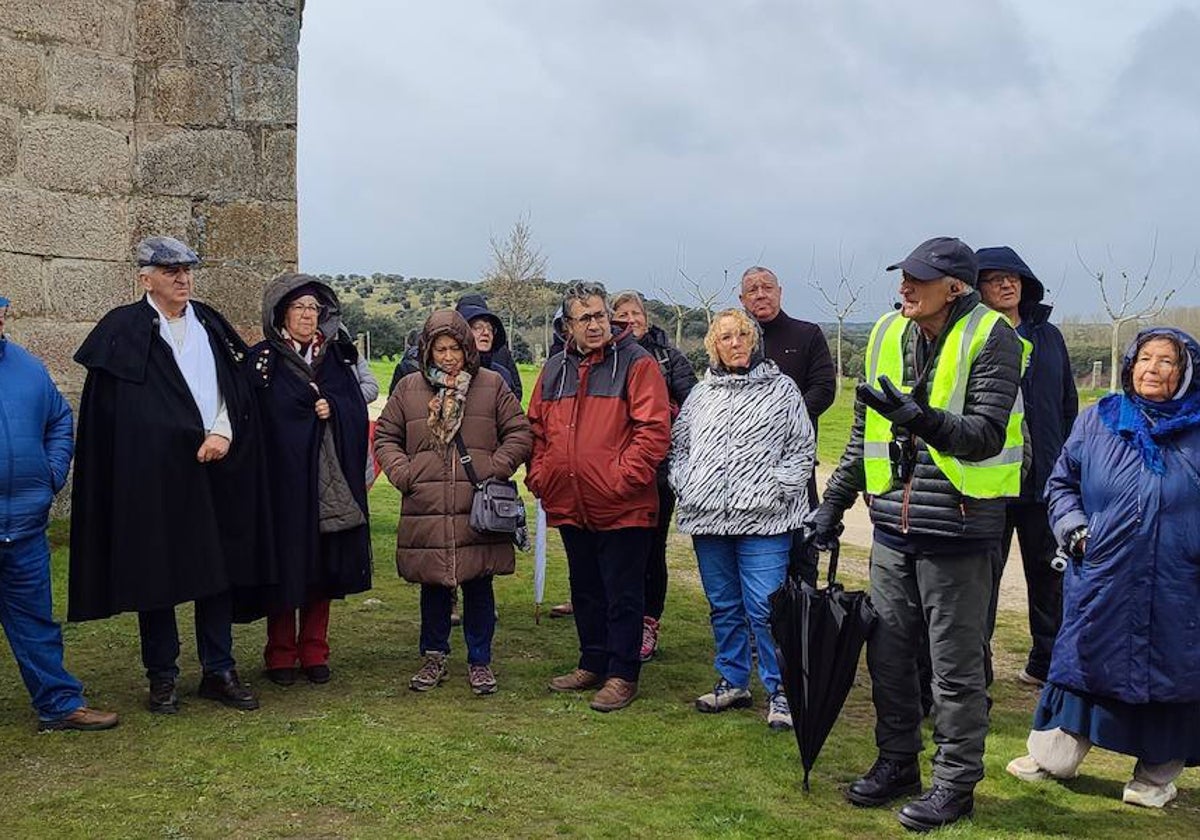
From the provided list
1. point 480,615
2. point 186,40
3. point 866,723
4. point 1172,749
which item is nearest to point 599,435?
point 480,615

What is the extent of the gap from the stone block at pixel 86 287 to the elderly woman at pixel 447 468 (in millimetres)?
2948

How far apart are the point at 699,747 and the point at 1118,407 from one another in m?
2.20

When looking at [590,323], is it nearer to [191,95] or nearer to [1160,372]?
[1160,372]

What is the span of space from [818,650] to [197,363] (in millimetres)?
3014

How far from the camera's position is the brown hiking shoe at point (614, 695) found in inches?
222

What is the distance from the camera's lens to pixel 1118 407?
4777mm

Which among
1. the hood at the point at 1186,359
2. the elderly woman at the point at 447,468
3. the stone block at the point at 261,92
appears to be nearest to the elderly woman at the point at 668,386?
the elderly woman at the point at 447,468

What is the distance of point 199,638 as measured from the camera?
222 inches

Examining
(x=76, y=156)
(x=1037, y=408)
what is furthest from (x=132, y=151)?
(x=1037, y=408)

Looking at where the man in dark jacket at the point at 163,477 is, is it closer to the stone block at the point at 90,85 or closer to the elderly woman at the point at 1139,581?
the stone block at the point at 90,85

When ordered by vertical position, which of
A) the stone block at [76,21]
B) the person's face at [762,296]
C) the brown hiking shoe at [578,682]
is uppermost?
the stone block at [76,21]

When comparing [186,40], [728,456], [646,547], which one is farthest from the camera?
[186,40]

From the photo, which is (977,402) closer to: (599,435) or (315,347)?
(599,435)

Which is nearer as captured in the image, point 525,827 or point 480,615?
point 525,827
